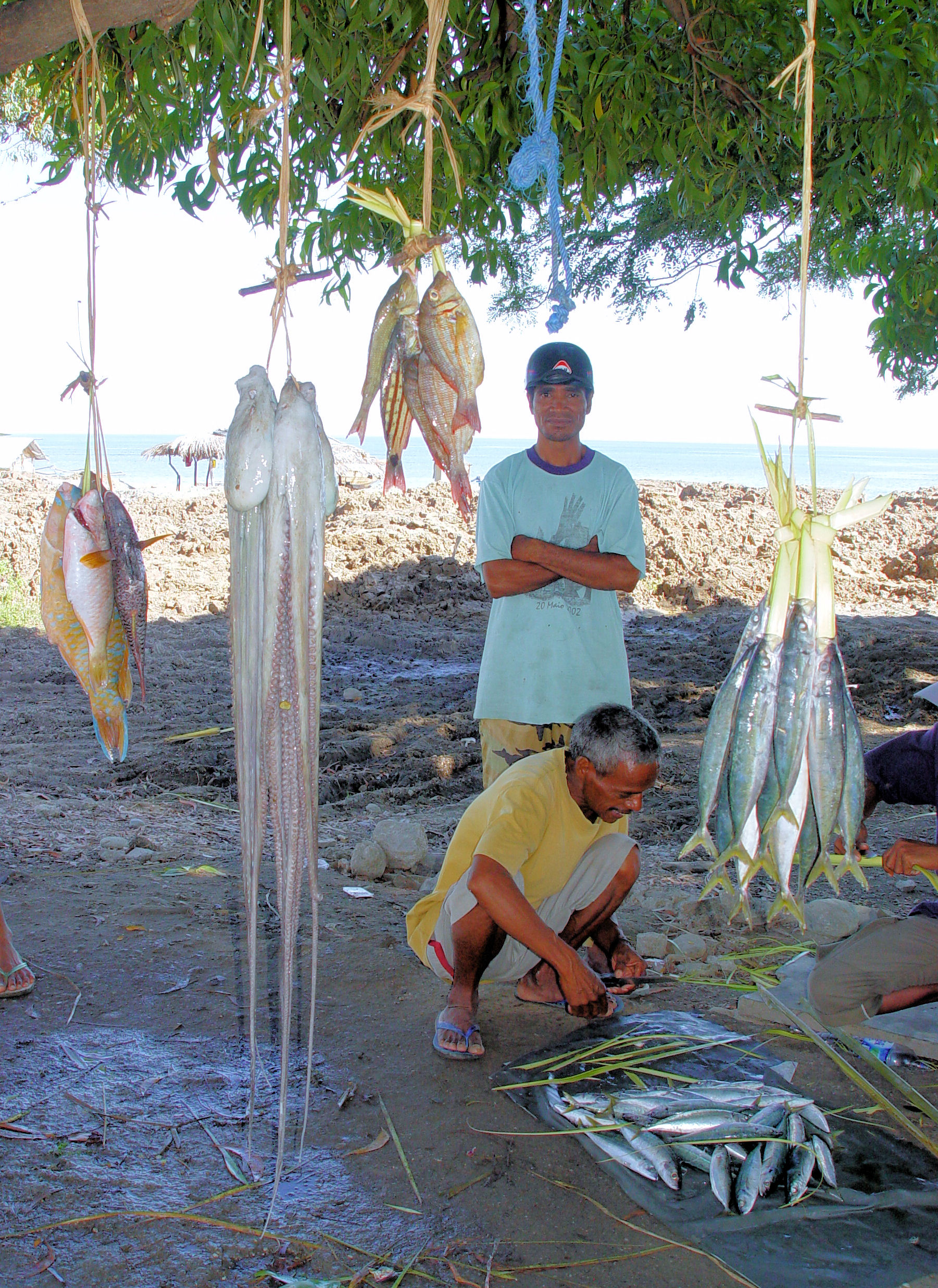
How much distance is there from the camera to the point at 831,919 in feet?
14.1

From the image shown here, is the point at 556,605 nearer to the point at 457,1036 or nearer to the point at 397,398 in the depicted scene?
the point at 397,398

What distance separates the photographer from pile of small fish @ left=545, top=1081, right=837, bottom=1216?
2.45 m

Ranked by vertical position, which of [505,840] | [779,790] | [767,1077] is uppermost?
[779,790]

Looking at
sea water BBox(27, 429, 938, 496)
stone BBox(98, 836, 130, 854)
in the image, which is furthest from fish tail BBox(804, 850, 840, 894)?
sea water BBox(27, 429, 938, 496)

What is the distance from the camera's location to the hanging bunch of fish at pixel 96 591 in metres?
2.89

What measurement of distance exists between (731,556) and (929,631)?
3575mm

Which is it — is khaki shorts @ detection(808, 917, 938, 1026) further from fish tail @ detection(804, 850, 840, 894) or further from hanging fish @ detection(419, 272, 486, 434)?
hanging fish @ detection(419, 272, 486, 434)

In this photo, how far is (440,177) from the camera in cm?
521

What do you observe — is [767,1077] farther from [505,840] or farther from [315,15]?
[315,15]

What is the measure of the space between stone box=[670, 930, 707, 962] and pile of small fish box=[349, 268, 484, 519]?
2336 millimetres

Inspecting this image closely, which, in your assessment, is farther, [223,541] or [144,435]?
[144,435]

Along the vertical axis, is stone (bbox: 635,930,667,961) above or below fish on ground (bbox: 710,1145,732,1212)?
below

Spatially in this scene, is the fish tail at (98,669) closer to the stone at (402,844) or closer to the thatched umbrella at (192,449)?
the stone at (402,844)

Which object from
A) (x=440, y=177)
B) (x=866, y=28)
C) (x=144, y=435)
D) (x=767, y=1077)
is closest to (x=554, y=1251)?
(x=767, y=1077)
